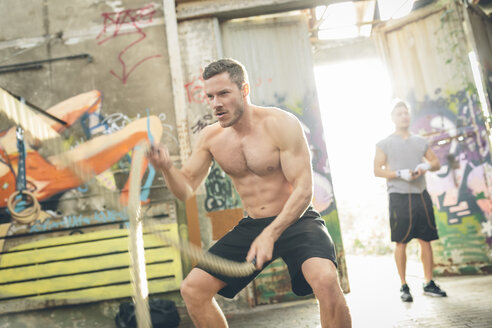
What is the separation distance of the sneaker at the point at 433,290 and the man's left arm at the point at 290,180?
2.53 m

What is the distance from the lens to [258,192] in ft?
8.57

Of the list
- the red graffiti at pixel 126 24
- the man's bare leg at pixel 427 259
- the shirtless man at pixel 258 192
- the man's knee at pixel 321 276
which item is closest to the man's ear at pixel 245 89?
the shirtless man at pixel 258 192

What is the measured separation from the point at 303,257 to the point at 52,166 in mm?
3941

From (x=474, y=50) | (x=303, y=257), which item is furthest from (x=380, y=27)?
(x=303, y=257)

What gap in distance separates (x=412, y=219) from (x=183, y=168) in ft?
9.04

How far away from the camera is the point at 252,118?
265cm

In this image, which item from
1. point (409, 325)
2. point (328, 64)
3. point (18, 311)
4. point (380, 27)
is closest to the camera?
point (409, 325)

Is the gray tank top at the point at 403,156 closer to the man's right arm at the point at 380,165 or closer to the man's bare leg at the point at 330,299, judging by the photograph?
the man's right arm at the point at 380,165

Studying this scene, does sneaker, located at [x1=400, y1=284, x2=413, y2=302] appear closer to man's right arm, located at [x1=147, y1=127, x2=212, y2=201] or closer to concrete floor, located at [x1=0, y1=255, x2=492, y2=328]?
concrete floor, located at [x1=0, y1=255, x2=492, y2=328]

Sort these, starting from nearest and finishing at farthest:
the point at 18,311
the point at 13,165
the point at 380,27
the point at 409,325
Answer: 1. the point at 409,325
2. the point at 18,311
3. the point at 13,165
4. the point at 380,27

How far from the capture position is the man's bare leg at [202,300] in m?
2.25

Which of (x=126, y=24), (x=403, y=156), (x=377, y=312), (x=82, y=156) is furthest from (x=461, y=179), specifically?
(x=82, y=156)

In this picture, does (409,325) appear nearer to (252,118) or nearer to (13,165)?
(252,118)

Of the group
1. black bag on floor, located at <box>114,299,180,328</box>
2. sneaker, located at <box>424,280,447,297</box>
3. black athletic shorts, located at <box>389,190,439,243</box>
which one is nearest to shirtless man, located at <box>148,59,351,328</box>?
black bag on floor, located at <box>114,299,180,328</box>
